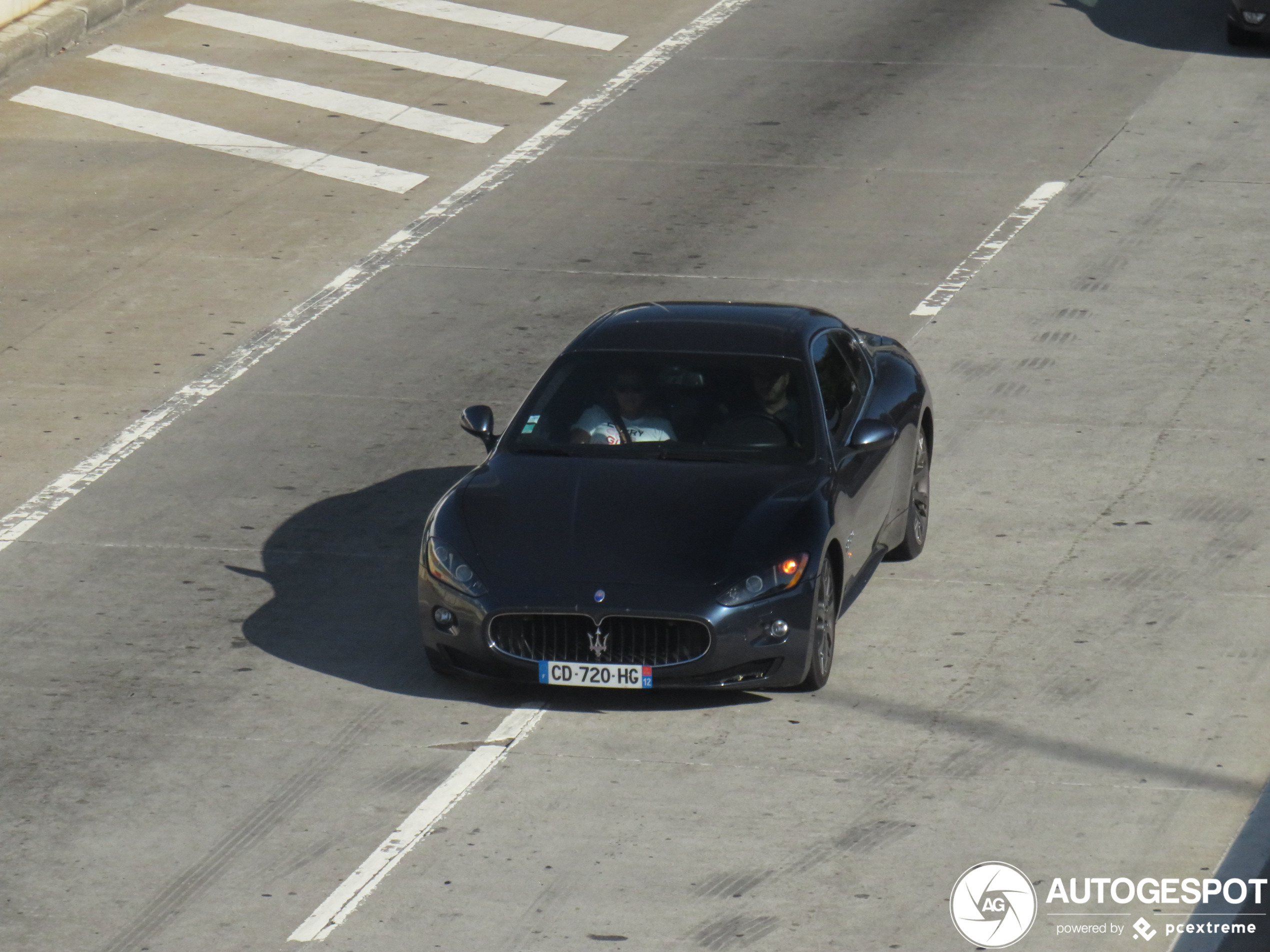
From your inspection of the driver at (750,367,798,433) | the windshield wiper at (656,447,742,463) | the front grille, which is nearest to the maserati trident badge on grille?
the front grille

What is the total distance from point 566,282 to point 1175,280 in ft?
14.6

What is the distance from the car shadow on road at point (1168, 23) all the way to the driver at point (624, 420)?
1367 centimetres

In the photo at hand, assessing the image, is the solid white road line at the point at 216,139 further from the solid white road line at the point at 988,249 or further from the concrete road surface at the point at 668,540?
the solid white road line at the point at 988,249

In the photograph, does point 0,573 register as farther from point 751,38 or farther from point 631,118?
point 751,38

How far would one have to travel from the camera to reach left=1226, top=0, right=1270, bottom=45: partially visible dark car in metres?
21.7

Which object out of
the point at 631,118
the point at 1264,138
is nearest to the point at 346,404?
the point at 631,118

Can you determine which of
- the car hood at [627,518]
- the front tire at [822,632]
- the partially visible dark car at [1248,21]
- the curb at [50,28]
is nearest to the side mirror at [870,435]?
the car hood at [627,518]

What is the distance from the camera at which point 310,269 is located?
54.1 ft

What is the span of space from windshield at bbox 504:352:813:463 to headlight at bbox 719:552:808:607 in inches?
32.5

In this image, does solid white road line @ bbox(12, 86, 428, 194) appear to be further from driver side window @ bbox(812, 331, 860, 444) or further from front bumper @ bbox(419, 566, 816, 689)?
front bumper @ bbox(419, 566, 816, 689)

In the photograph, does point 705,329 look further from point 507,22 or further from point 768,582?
point 507,22

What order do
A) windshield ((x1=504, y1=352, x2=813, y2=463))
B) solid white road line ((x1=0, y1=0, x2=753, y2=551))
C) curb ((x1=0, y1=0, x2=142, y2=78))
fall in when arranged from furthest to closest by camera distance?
1. curb ((x1=0, y1=0, x2=142, y2=78))
2. solid white road line ((x1=0, y1=0, x2=753, y2=551))
3. windshield ((x1=504, y1=352, x2=813, y2=463))

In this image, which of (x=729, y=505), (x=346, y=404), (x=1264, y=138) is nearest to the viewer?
(x=729, y=505)

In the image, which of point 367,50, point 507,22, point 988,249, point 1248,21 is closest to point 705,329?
point 988,249
